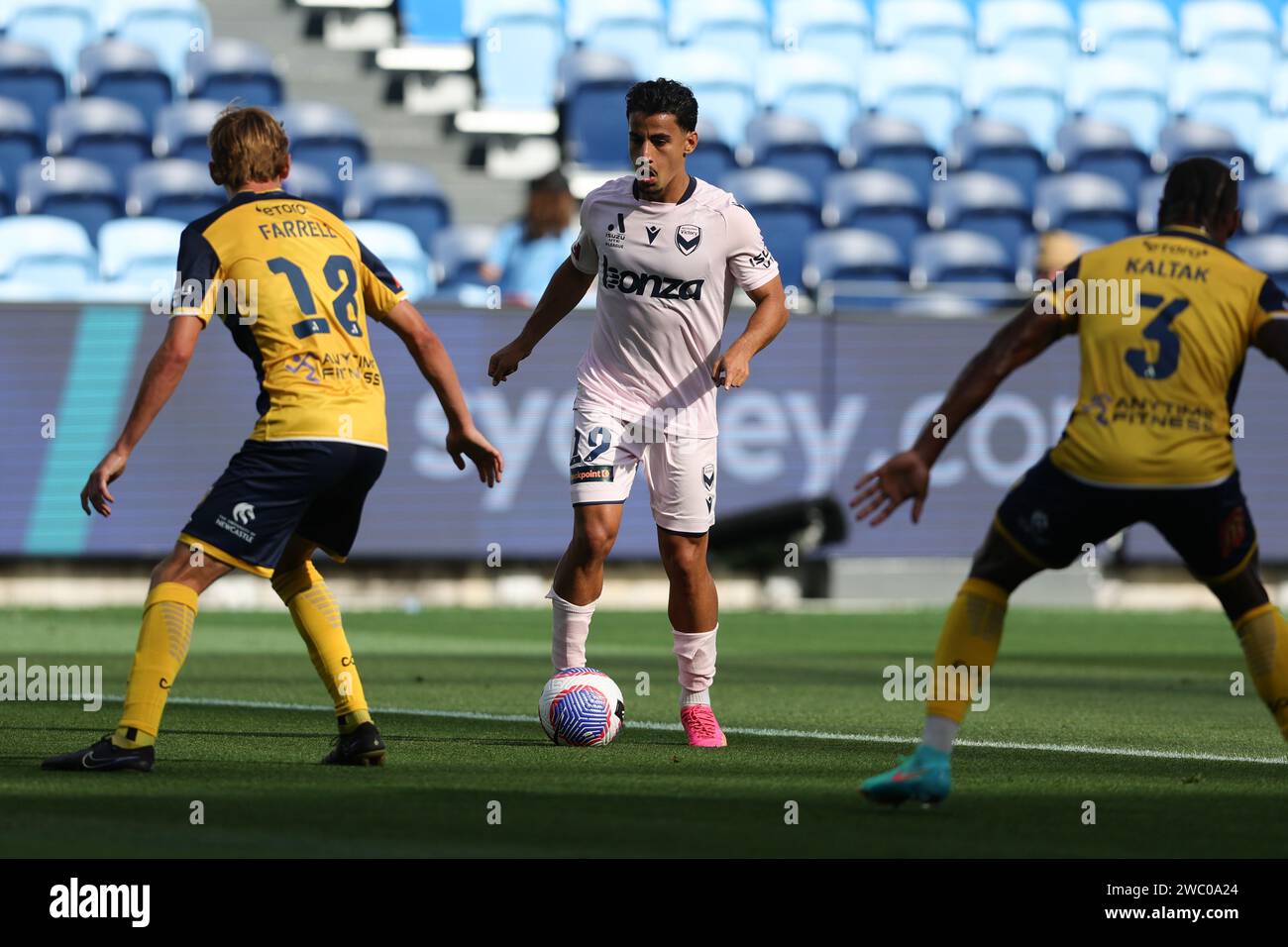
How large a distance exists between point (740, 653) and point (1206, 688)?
10.3 ft

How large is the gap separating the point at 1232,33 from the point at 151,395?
2192 cm

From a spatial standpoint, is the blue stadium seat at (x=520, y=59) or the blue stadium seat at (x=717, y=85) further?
the blue stadium seat at (x=520, y=59)

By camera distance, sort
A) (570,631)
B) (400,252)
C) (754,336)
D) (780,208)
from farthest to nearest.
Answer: (780,208), (400,252), (570,631), (754,336)

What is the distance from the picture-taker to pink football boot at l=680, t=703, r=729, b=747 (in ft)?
26.8

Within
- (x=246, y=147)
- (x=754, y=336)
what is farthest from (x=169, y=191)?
(x=246, y=147)

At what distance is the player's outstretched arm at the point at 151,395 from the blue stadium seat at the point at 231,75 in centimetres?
1455

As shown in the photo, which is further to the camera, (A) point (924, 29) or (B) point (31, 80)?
(A) point (924, 29)

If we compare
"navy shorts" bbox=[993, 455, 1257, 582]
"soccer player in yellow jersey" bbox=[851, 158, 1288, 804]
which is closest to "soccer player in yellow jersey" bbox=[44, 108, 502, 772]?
"soccer player in yellow jersey" bbox=[851, 158, 1288, 804]

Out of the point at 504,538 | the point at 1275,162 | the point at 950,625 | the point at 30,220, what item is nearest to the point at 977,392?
the point at 950,625

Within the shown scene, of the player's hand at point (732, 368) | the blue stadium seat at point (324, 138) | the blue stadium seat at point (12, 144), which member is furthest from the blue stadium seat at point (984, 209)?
the player's hand at point (732, 368)

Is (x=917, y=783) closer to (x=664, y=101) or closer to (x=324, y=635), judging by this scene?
(x=324, y=635)

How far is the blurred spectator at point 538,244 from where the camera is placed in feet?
52.5

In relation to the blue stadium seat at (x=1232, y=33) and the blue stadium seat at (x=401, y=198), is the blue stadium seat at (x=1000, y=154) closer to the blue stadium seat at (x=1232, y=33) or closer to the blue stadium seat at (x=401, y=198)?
the blue stadium seat at (x=1232, y=33)

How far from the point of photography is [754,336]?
8.04 metres
